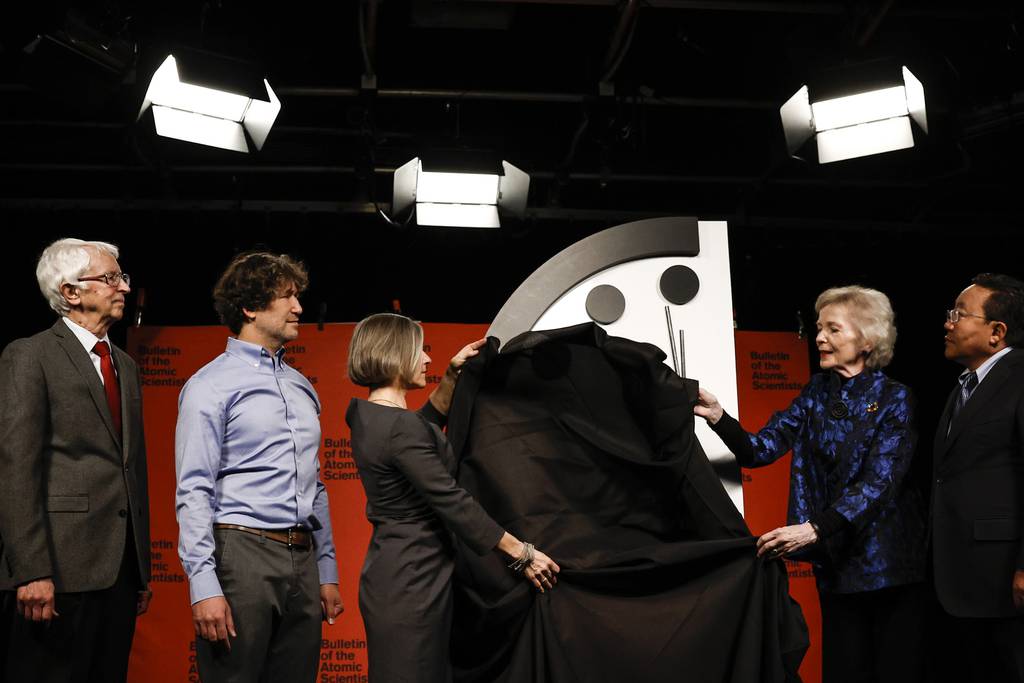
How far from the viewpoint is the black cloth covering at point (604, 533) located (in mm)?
2363

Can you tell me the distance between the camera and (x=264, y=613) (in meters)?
2.36

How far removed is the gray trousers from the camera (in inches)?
91.8

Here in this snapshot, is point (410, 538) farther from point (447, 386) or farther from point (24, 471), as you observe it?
point (24, 471)

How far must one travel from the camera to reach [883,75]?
3.84 metres

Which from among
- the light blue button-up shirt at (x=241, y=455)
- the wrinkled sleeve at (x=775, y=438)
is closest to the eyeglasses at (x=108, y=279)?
the light blue button-up shirt at (x=241, y=455)

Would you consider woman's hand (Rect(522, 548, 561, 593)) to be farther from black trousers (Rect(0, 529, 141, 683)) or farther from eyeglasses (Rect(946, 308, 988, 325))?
eyeglasses (Rect(946, 308, 988, 325))

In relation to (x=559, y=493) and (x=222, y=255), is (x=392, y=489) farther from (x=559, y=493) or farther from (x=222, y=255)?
(x=222, y=255)

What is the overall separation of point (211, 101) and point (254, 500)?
214cm

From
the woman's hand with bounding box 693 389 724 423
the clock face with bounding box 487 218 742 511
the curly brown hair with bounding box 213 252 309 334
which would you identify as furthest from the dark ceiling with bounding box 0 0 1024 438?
the woman's hand with bounding box 693 389 724 423

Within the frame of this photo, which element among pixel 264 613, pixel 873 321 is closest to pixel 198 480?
pixel 264 613

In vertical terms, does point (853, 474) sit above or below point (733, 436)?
below

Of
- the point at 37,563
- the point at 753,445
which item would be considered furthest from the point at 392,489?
the point at 753,445

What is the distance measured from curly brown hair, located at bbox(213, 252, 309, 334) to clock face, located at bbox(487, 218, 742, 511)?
65 cm

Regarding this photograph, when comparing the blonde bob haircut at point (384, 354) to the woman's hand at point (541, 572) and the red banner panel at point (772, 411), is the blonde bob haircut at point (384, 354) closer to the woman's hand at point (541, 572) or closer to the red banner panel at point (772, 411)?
the woman's hand at point (541, 572)
